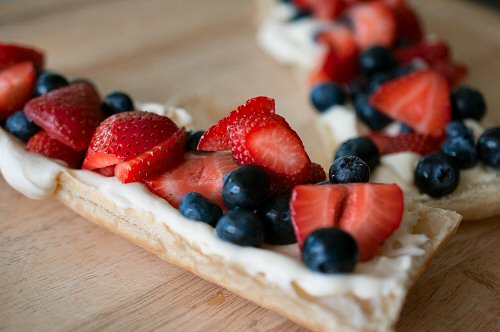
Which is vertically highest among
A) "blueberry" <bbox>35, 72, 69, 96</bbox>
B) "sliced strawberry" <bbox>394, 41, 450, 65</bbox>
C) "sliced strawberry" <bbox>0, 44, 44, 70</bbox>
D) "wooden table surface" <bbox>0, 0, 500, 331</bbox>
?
"sliced strawberry" <bbox>394, 41, 450, 65</bbox>

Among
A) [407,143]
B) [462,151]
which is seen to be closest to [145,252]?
[407,143]

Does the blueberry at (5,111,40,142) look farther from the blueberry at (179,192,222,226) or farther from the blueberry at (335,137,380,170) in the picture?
the blueberry at (335,137,380,170)

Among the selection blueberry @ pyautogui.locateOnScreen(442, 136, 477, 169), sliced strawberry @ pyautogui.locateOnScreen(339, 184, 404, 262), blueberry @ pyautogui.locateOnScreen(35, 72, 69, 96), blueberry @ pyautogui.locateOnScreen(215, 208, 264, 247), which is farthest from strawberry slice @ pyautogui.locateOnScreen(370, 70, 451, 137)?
blueberry @ pyautogui.locateOnScreen(35, 72, 69, 96)

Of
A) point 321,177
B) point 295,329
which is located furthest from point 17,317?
point 321,177

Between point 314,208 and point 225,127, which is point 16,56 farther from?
point 314,208

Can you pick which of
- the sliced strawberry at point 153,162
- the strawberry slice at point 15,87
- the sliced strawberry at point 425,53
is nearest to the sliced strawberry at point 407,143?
the sliced strawberry at point 425,53
